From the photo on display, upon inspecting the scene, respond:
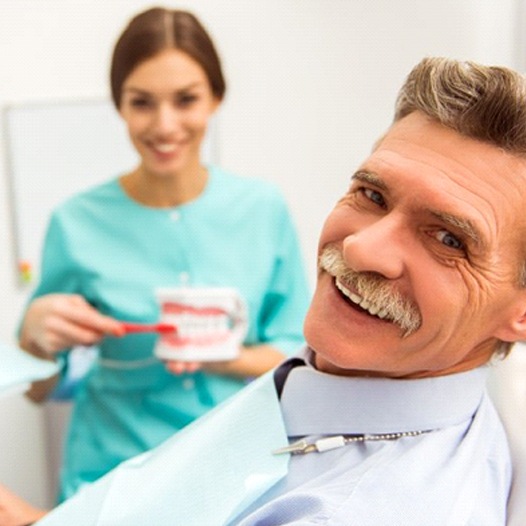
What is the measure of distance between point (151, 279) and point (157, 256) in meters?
0.05

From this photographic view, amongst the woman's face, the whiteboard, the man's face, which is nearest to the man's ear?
the man's face

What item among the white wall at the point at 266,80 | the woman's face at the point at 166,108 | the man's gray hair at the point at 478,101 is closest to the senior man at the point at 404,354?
the man's gray hair at the point at 478,101

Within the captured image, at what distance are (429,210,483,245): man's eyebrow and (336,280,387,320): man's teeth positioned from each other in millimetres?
116

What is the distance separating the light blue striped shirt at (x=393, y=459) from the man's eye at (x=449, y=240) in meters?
0.17

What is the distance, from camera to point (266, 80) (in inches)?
95.0

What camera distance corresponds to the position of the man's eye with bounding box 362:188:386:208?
912mm

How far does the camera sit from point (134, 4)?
7.61ft

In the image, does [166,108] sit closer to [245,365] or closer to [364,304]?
[245,365]

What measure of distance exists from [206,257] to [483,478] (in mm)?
853

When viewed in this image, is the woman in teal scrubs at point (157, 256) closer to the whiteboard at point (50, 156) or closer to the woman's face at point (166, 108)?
the woman's face at point (166, 108)

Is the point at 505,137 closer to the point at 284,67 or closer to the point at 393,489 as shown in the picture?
the point at 393,489

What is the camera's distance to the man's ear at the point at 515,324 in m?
0.90

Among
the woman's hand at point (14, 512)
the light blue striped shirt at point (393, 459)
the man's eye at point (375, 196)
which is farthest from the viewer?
the woman's hand at point (14, 512)

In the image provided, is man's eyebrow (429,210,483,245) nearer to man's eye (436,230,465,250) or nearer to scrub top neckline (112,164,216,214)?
man's eye (436,230,465,250)
